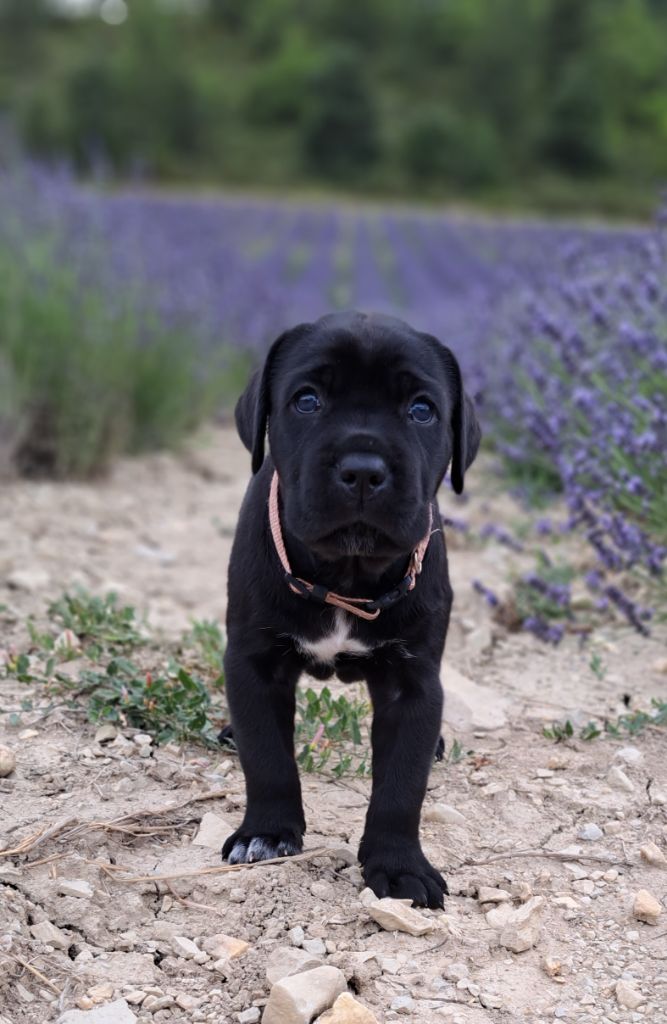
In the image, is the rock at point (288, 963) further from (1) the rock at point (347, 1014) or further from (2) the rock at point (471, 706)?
(2) the rock at point (471, 706)

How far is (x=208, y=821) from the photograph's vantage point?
8.98 feet

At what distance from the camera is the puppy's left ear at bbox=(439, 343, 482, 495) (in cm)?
274

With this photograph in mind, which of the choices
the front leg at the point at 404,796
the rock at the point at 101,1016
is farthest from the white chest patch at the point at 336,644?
the rock at the point at 101,1016

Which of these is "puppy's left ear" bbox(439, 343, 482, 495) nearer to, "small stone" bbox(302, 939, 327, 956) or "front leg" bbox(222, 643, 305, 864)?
"front leg" bbox(222, 643, 305, 864)

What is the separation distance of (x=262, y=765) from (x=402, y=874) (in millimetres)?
372

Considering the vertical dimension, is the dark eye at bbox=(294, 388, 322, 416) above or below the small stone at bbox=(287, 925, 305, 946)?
above

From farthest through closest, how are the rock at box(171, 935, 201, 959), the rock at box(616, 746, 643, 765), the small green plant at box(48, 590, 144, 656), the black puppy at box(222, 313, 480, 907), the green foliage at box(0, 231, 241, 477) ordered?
the green foliage at box(0, 231, 241, 477), the small green plant at box(48, 590, 144, 656), the rock at box(616, 746, 643, 765), the black puppy at box(222, 313, 480, 907), the rock at box(171, 935, 201, 959)

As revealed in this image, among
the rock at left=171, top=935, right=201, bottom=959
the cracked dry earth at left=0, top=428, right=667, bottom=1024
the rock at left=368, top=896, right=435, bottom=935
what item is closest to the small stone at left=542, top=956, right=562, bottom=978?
the cracked dry earth at left=0, top=428, right=667, bottom=1024

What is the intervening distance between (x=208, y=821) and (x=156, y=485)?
12.8ft

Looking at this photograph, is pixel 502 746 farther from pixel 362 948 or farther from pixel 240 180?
pixel 240 180

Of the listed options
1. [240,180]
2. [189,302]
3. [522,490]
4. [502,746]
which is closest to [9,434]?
[189,302]

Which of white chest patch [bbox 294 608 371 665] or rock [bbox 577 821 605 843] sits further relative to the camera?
rock [bbox 577 821 605 843]

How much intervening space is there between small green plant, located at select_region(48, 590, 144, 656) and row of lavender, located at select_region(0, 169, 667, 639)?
4.61 ft

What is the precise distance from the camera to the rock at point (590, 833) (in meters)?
2.82
